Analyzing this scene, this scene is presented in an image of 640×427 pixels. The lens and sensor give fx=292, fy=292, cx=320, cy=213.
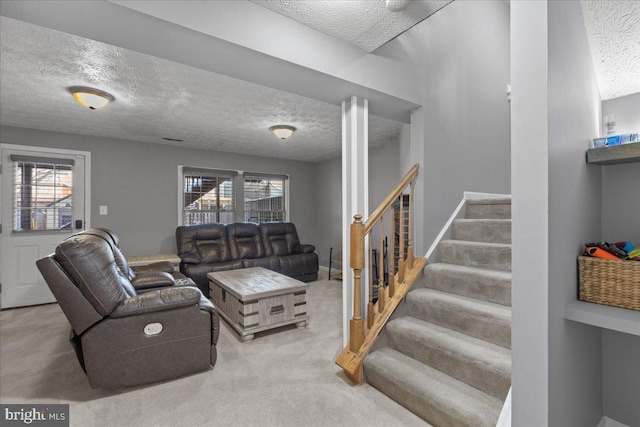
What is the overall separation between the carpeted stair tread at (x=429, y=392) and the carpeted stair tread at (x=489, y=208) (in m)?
1.61

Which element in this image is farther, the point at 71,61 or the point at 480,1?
the point at 480,1

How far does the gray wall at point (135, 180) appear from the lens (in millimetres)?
4271

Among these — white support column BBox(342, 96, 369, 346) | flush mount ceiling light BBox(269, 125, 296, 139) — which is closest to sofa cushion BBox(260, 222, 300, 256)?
flush mount ceiling light BBox(269, 125, 296, 139)

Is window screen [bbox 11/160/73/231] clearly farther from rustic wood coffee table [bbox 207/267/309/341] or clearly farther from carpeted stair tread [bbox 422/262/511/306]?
carpeted stair tread [bbox 422/262/511/306]

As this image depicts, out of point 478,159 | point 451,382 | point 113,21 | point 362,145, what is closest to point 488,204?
point 478,159

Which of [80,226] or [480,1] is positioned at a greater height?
[480,1]

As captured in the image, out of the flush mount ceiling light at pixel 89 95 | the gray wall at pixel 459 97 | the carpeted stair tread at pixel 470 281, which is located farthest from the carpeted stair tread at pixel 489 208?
the flush mount ceiling light at pixel 89 95

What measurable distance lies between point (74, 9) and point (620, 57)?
8.58ft

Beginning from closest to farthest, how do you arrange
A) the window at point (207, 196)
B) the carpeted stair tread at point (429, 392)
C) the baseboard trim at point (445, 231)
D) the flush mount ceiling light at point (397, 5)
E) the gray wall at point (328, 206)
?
the carpeted stair tread at point (429, 392) → the flush mount ceiling light at point (397, 5) → the baseboard trim at point (445, 231) → the window at point (207, 196) → the gray wall at point (328, 206)

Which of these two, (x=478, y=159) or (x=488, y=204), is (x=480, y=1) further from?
(x=488, y=204)

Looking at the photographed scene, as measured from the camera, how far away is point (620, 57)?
143 centimetres

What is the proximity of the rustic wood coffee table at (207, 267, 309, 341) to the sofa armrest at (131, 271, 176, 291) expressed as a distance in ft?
1.77

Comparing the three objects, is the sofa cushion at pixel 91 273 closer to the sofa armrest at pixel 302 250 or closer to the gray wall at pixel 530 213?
the gray wall at pixel 530 213

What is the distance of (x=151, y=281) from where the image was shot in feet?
9.74
